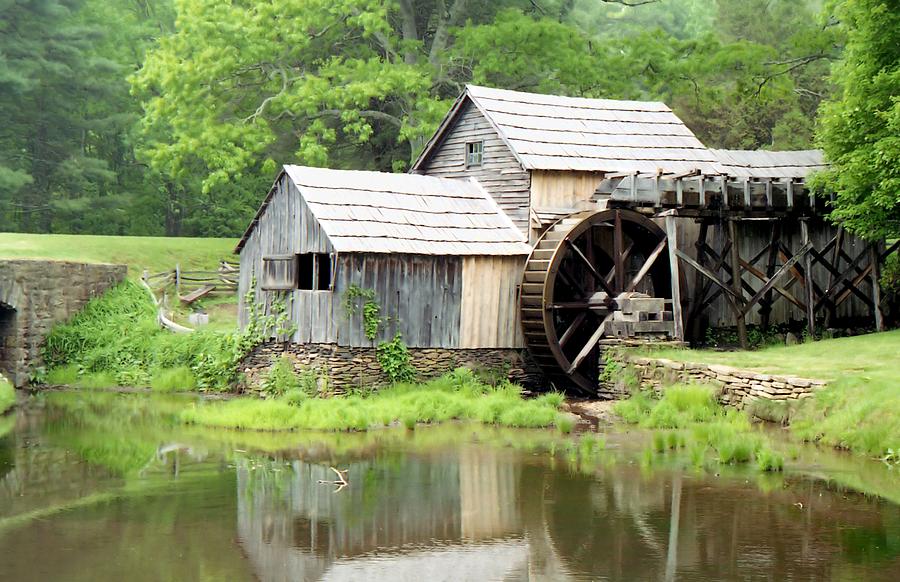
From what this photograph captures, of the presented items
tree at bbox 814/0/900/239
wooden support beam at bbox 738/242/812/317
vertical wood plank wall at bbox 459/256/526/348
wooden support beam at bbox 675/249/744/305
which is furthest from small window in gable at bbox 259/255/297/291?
tree at bbox 814/0/900/239

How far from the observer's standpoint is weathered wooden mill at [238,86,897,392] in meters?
23.4

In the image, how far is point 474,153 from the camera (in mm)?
27188

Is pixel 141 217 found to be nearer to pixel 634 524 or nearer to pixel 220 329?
pixel 220 329

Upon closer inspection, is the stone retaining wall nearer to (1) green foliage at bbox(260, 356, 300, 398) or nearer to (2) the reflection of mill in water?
(2) the reflection of mill in water

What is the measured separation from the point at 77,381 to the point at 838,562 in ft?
68.4

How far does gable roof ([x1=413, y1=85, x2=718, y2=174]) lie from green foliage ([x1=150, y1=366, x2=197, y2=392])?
23.7ft

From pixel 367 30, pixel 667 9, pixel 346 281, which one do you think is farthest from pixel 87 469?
pixel 667 9

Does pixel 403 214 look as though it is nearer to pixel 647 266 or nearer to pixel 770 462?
pixel 647 266

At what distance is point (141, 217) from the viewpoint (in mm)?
47938

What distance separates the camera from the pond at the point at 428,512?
36.4 feet

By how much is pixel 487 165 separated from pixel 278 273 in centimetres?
548

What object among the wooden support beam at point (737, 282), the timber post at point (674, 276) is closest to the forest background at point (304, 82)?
the wooden support beam at point (737, 282)

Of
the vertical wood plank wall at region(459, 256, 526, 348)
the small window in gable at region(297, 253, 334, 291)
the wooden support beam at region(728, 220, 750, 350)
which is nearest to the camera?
the small window in gable at region(297, 253, 334, 291)

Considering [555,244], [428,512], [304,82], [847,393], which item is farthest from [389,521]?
[304,82]
